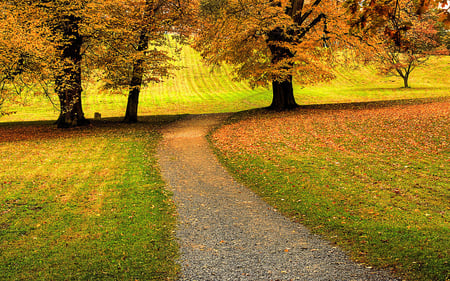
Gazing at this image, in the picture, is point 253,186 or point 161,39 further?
point 161,39

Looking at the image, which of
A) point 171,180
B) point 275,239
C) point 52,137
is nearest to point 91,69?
point 52,137

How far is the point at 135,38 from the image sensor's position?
86.5 ft

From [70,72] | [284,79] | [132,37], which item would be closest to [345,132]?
[284,79]

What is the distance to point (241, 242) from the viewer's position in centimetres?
769

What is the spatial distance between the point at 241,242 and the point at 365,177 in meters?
6.00

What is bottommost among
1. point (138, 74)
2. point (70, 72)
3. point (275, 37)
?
point (138, 74)

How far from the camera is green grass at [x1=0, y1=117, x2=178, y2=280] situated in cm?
674

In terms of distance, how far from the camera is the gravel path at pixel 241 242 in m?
6.28

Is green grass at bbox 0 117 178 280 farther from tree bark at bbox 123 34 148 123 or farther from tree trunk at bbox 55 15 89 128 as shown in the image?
tree bark at bbox 123 34 148 123

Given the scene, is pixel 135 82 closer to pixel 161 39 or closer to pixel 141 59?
pixel 141 59

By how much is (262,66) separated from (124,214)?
19.0 metres

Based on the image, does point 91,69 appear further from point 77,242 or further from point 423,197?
point 423,197

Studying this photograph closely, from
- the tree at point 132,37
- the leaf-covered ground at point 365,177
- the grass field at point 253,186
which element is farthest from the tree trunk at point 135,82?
the leaf-covered ground at point 365,177

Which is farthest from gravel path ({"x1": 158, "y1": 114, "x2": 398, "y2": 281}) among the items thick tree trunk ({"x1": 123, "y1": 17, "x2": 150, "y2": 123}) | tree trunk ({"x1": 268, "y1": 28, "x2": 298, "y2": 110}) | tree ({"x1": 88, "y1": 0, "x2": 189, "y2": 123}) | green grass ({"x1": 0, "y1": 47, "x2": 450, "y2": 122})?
green grass ({"x1": 0, "y1": 47, "x2": 450, "y2": 122})
